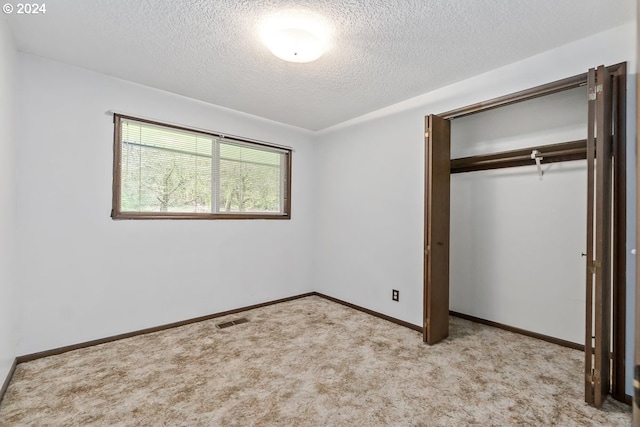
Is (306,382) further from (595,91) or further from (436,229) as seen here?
(595,91)

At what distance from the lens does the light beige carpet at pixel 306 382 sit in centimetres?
175

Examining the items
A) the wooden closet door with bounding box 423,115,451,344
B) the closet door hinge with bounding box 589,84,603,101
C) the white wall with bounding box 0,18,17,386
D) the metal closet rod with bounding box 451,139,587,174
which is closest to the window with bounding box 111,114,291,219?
the white wall with bounding box 0,18,17,386

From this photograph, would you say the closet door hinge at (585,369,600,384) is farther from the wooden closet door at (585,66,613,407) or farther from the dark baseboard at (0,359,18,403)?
the dark baseboard at (0,359,18,403)

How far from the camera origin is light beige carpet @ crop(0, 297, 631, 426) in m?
1.75

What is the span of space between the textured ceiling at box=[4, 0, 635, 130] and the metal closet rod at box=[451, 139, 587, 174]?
1004 mm

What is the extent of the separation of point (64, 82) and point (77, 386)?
7.99 ft

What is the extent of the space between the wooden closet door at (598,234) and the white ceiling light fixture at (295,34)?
182 centimetres

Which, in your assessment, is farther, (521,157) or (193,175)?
(193,175)

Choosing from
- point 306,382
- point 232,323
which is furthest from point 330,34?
point 232,323

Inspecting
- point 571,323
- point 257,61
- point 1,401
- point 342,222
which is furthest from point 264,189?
point 571,323

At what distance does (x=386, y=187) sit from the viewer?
3486 millimetres

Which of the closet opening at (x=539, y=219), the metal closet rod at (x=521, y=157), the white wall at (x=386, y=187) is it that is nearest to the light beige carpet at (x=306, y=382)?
the closet opening at (x=539, y=219)

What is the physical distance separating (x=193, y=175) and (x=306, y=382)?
2.45 metres

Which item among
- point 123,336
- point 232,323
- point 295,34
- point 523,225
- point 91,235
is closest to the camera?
point 295,34
